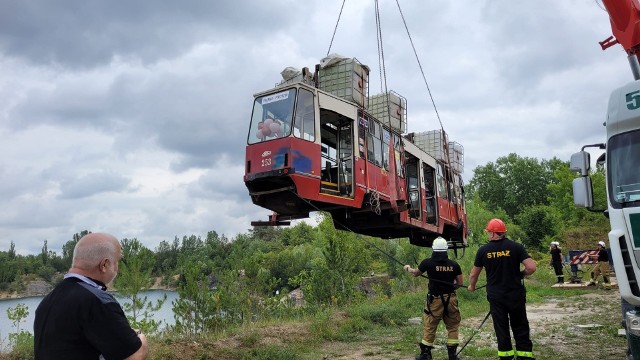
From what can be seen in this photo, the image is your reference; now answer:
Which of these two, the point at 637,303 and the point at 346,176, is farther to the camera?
the point at 346,176

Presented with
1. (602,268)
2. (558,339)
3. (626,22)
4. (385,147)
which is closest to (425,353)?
(558,339)

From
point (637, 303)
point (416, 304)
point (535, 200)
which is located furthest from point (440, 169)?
point (535, 200)

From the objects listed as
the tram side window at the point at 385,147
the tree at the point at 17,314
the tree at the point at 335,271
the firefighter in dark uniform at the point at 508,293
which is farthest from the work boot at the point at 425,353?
the tree at the point at 17,314

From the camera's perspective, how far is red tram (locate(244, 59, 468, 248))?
27.2 ft

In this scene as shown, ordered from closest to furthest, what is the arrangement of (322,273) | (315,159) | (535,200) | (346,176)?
(315,159) → (346,176) → (322,273) → (535,200)

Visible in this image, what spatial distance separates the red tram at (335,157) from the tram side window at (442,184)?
1579 millimetres

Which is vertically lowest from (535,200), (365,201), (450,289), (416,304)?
(416,304)

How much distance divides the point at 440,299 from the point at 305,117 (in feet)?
12.6

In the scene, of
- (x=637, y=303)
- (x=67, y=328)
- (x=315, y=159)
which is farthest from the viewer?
(x=315, y=159)

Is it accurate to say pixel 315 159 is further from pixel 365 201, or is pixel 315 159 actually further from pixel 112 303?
pixel 112 303

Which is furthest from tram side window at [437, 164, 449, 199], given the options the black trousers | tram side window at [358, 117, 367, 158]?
the black trousers

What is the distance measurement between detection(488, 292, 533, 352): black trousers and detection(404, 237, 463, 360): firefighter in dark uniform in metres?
1.41

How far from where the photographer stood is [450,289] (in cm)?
791

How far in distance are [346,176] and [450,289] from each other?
2.83 meters
